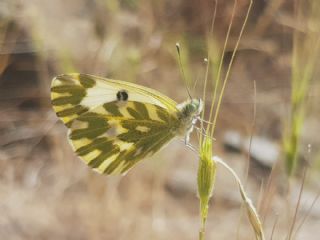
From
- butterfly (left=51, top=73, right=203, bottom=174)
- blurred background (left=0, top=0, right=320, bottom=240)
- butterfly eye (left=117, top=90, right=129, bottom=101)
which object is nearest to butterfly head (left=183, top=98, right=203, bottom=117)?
butterfly (left=51, top=73, right=203, bottom=174)

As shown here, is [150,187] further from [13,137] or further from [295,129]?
[295,129]

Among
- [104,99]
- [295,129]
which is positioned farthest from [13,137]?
[295,129]

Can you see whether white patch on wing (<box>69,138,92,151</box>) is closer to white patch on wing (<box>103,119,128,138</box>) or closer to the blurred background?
white patch on wing (<box>103,119,128,138</box>)

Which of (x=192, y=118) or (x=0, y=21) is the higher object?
(x=0, y=21)

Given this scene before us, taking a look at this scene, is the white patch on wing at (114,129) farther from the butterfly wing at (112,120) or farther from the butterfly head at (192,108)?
the butterfly head at (192,108)

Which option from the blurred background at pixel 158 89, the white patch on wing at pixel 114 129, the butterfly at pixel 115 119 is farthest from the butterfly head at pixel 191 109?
the blurred background at pixel 158 89

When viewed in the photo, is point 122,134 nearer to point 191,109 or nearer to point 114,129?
point 114,129

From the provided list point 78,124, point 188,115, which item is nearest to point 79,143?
point 78,124
